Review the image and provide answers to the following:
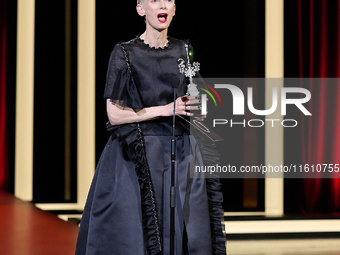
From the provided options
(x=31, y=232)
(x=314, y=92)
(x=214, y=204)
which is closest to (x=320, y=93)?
(x=314, y=92)

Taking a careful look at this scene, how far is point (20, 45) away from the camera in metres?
3.99

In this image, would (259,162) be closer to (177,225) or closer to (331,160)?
(331,160)

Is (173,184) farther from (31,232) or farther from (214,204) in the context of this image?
(31,232)

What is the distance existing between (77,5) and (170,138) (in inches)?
102

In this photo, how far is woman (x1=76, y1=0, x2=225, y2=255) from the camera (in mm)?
1606

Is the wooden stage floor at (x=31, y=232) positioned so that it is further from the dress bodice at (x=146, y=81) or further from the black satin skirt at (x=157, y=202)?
the dress bodice at (x=146, y=81)

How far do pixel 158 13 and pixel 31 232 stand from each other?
167 cm

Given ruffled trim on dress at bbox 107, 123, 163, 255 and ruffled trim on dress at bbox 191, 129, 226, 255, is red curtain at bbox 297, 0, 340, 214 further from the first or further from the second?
ruffled trim on dress at bbox 107, 123, 163, 255

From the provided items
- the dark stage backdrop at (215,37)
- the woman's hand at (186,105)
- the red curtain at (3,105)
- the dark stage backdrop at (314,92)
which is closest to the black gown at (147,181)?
the woman's hand at (186,105)

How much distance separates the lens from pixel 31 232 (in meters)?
2.80

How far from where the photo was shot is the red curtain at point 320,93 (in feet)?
13.2

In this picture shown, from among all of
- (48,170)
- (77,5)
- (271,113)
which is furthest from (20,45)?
(271,113)

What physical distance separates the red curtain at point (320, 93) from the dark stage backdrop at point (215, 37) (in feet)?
1.21

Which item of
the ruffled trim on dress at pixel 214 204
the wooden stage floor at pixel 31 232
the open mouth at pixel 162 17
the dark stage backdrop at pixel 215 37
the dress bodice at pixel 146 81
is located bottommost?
the wooden stage floor at pixel 31 232
